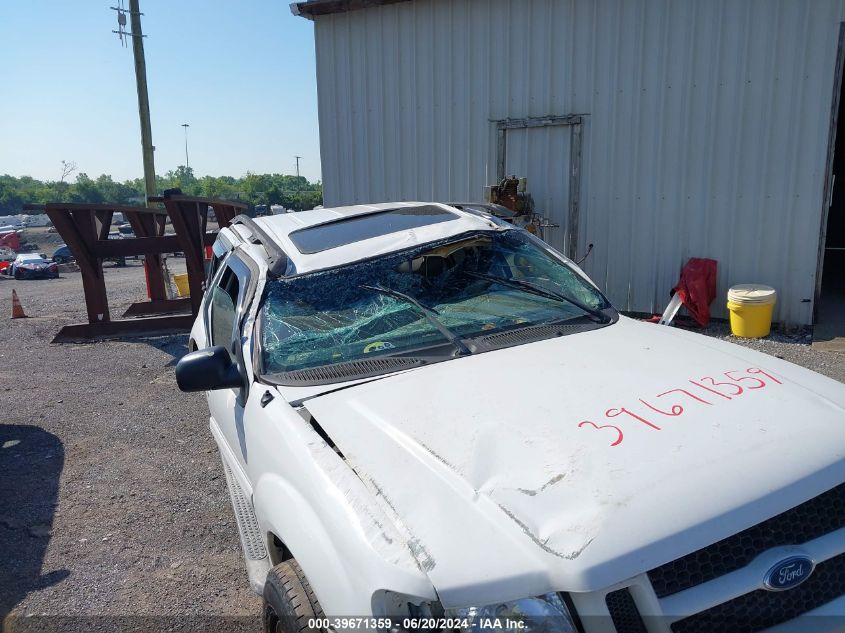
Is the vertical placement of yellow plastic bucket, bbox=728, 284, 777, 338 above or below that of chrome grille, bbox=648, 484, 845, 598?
below

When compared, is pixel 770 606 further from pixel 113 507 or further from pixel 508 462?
pixel 113 507

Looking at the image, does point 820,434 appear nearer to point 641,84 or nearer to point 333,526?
point 333,526

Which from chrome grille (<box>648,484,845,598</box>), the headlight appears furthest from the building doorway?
the headlight

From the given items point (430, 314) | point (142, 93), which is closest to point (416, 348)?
point (430, 314)

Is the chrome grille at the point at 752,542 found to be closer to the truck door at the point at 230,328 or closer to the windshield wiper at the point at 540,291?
the windshield wiper at the point at 540,291

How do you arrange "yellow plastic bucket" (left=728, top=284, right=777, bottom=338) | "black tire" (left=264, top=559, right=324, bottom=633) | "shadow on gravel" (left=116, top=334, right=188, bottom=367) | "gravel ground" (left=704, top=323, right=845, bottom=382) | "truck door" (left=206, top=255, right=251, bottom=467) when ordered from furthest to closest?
"shadow on gravel" (left=116, top=334, right=188, bottom=367) → "yellow plastic bucket" (left=728, top=284, right=777, bottom=338) → "gravel ground" (left=704, top=323, right=845, bottom=382) → "truck door" (left=206, top=255, right=251, bottom=467) → "black tire" (left=264, top=559, right=324, bottom=633)

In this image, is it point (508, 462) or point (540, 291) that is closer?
point (508, 462)

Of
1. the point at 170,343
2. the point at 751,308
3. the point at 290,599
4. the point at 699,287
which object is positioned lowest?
the point at 170,343

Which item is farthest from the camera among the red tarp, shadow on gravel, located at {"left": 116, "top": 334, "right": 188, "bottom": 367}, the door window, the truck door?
shadow on gravel, located at {"left": 116, "top": 334, "right": 188, "bottom": 367}

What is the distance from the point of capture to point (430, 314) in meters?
2.91

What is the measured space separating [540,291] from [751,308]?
5.08m

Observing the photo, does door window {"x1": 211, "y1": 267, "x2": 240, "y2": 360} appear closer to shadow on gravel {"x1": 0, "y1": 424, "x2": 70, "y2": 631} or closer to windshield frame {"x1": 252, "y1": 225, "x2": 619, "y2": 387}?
windshield frame {"x1": 252, "y1": 225, "x2": 619, "y2": 387}

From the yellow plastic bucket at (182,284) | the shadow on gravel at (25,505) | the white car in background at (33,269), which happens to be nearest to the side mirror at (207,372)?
the shadow on gravel at (25,505)

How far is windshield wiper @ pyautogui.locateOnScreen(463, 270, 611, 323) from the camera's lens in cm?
312
